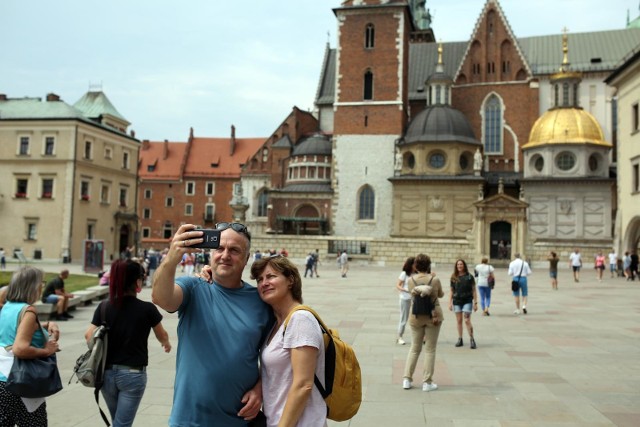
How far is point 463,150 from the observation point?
4672 centimetres

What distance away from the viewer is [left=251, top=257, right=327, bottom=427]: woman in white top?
124 inches

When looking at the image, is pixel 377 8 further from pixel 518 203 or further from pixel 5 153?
pixel 5 153

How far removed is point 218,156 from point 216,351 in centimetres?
7219

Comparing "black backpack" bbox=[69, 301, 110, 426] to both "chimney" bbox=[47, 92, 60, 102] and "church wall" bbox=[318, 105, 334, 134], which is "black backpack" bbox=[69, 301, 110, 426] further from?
"church wall" bbox=[318, 105, 334, 134]

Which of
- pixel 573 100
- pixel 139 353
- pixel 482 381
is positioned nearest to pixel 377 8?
pixel 573 100

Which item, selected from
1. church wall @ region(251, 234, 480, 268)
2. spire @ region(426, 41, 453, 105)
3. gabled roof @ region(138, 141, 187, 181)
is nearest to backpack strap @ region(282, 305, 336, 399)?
church wall @ region(251, 234, 480, 268)

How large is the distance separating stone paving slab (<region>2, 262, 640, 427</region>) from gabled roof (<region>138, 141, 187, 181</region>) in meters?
58.9

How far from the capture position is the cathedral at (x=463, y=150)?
42781 mm

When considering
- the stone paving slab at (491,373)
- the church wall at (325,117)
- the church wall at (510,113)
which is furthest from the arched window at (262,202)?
the stone paving slab at (491,373)

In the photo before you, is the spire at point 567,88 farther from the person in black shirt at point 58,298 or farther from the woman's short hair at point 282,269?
the woman's short hair at point 282,269

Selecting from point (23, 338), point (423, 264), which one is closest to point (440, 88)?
point (423, 264)

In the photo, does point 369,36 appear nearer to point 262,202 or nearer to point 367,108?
point 367,108

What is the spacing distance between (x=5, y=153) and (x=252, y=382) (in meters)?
45.2

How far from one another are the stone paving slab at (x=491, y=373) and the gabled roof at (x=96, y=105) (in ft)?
136
